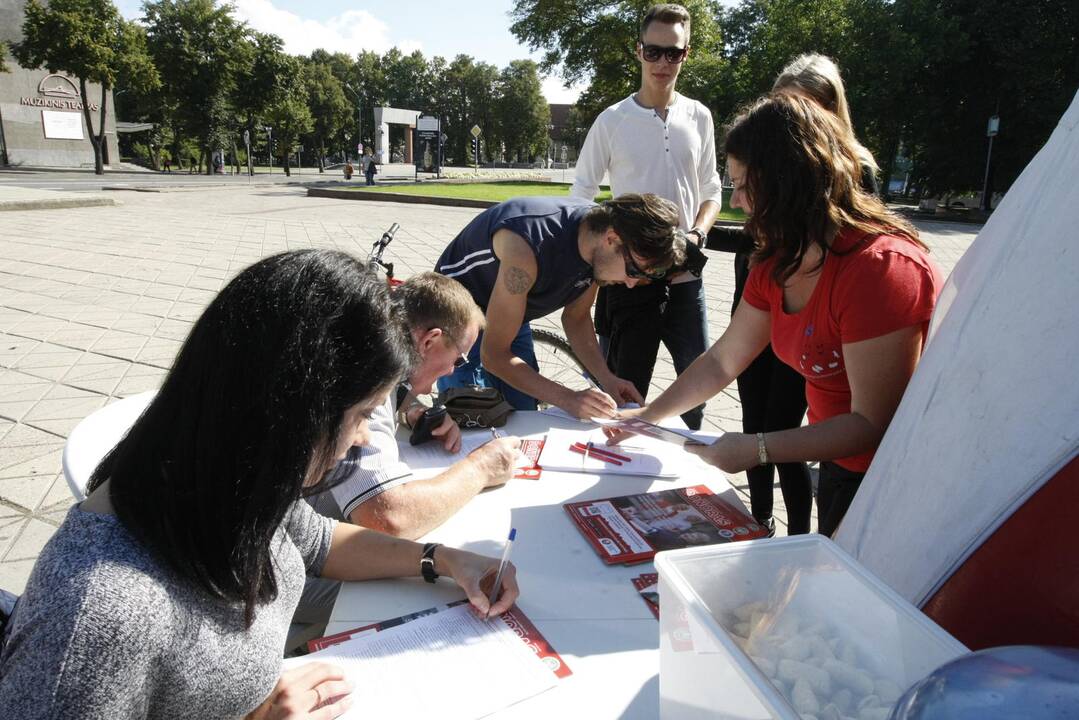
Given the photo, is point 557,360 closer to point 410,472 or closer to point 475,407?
point 475,407

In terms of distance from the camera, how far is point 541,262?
2.26 m

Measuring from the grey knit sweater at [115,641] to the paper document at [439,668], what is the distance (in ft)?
0.56

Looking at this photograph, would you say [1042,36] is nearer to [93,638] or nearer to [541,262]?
[541,262]

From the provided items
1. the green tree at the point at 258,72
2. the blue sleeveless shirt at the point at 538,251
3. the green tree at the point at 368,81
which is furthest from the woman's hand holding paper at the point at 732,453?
the green tree at the point at 368,81

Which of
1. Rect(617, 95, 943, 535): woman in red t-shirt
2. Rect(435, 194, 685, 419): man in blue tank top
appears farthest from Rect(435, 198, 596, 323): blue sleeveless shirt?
Rect(617, 95, 943, 535): woman in red t-shirt

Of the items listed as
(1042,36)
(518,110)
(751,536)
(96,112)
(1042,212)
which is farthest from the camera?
(518,110)

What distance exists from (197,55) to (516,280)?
34665 mm

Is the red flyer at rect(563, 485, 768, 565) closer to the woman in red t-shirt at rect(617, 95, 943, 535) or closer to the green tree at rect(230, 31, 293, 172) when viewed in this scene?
the woman in red t-shirt at rect(617, 95, 943, 535)

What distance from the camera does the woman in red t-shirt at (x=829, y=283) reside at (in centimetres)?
144

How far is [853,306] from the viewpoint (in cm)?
145

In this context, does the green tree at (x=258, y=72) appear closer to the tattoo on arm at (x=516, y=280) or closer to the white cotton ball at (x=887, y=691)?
the tattoo on arm at (x=516, y=280)

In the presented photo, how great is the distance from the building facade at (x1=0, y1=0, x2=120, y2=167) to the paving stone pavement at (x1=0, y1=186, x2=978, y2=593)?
19.8m

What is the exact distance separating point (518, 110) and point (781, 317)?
64281 millimetres

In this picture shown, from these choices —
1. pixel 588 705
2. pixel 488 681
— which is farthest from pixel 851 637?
pixel 488 681
